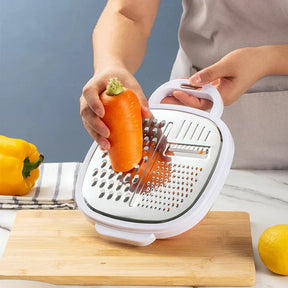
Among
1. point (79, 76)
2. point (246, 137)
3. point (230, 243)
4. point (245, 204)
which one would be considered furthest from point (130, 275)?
point (79, 76)

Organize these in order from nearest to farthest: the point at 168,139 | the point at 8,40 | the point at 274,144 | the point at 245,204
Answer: the point at 168,139
the point at 245,204
the point at 274,144
the point at 8,40

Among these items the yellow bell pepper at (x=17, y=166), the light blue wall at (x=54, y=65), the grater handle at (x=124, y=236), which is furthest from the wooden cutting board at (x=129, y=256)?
the light blue wall at (x=54, y=65)

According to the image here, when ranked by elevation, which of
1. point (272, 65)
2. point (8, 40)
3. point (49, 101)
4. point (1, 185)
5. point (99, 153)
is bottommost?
point (49, 101)

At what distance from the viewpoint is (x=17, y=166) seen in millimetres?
1204

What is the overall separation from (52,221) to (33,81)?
5.53ft

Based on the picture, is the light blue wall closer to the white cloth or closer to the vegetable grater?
the white cloth

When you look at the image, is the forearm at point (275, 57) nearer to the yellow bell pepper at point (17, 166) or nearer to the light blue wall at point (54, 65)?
the yellow bell pepper at point (17, 166)

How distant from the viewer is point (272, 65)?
48.7 inches

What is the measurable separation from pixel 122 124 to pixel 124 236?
179 mm

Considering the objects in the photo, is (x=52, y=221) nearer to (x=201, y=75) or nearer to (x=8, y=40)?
(x=201, y=75)

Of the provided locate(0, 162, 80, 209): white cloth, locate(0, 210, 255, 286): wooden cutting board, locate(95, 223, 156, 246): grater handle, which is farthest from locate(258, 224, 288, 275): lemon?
locate(0, 162, 80, 209): white cloth

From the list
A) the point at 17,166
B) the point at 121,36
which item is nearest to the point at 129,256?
the point at 17,166

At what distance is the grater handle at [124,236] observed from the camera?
0.95 m

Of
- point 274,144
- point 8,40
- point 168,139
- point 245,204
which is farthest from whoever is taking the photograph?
point 8,40
